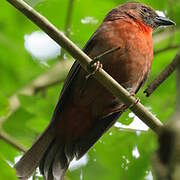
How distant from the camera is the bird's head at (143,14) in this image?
188 inches

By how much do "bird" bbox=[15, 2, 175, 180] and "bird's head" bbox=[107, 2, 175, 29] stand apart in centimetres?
54

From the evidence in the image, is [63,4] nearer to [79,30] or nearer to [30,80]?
[79,30]

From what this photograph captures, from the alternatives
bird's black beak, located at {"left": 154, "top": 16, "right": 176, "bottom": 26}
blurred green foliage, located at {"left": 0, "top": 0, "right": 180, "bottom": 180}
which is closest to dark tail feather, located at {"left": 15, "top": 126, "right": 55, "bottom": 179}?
blurred green foliage, located at {"left": 0, "top": 0, "right": 180, "bottom": 180}

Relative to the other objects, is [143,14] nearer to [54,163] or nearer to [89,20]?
[89,20]

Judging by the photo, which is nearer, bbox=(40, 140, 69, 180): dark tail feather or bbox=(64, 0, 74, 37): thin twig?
bbox=(40, 140, 69, 180): dark tail feather

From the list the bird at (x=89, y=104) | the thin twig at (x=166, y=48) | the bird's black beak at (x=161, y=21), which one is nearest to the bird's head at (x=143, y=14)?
the bird's black beak at (x=161, y=21)

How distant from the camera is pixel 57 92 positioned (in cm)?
484

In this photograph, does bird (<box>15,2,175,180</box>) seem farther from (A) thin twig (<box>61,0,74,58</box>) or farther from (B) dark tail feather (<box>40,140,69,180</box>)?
(A) thin twig (<box>61,0,74,58</box>)

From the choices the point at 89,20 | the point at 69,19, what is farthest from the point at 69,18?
the point at 89,20

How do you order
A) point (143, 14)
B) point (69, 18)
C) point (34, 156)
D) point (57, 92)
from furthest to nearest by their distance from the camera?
point (143, 14) → point (57, 92) → point (69, 18) → point (34, 156)

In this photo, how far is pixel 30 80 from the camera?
514cm

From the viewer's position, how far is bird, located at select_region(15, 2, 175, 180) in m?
3.98

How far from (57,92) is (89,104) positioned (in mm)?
822

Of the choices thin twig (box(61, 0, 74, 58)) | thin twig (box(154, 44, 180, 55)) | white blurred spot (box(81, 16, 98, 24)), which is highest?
thin twig (box(61, 0, 74, 58))
